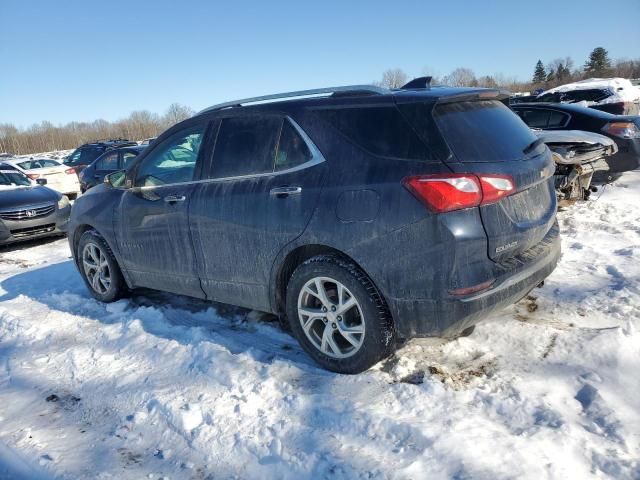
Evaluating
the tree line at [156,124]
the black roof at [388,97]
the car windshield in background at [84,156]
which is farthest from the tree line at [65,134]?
the black roof at [388,97]

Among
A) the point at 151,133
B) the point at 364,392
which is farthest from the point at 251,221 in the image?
the point at 151,133

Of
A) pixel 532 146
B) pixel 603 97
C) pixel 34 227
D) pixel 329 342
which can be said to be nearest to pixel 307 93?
pixel 532 146

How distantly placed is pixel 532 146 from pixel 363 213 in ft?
4.39

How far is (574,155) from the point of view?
6605 millimetres

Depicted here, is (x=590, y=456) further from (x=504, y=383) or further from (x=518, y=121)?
(x=518, y=121)

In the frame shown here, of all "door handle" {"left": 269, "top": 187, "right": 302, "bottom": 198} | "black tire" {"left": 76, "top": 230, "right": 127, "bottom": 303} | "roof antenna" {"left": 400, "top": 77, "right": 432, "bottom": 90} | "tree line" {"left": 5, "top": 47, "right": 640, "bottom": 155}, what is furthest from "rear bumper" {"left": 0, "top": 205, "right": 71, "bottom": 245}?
"tree line" {"left": 5, "top": 47, "right": 640, "bottom": 155}

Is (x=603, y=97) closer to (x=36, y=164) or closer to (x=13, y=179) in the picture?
(x=13, y=179)

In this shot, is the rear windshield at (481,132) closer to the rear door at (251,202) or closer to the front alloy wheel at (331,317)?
the rear door at (251,202)

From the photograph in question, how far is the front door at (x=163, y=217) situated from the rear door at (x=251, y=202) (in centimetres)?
18

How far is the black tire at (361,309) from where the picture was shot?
3043 millimetres

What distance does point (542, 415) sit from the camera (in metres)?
2.66

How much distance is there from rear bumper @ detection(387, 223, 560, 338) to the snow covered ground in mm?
370

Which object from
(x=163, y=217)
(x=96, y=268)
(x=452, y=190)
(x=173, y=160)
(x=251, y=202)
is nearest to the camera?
(x=452, y=190)

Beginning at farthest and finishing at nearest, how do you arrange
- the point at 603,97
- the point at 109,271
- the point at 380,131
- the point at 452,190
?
the point at 603,97
the point at 109,271
the point at 380,131
the point at 452,190
